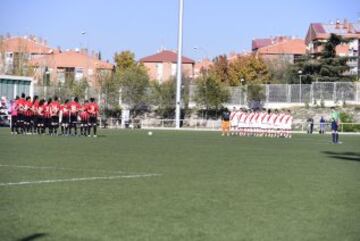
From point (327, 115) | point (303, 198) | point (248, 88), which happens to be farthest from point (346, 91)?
point (303, 198)

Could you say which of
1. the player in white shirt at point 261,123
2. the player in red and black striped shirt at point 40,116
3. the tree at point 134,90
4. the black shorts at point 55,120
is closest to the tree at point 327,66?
the tree at point 134,90

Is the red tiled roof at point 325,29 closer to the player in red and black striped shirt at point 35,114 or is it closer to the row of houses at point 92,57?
the row of houses at point 92,57

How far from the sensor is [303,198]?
38.8 ft

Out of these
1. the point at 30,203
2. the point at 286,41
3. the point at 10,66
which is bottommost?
the point at 30,203

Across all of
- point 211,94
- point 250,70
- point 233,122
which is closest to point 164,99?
point 211,94

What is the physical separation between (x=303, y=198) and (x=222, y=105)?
60784 mm

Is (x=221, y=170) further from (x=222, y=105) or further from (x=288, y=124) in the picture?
(x=222, y=105)

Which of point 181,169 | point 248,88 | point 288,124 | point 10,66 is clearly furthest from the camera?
point 10,66

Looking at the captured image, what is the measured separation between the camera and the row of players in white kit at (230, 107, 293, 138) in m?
45.2

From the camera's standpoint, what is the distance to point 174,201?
36.0 ft

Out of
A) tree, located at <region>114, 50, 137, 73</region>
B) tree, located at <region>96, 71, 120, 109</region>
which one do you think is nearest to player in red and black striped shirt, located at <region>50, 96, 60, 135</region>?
tree, located at <region>96, 71, 120, 109</region>

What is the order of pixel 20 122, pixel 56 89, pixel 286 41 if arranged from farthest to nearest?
pixel 286 41 < pixel 56 89 < pixel 20 122

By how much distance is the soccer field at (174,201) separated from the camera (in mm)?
8484

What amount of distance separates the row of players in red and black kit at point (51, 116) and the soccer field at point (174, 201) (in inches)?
670
